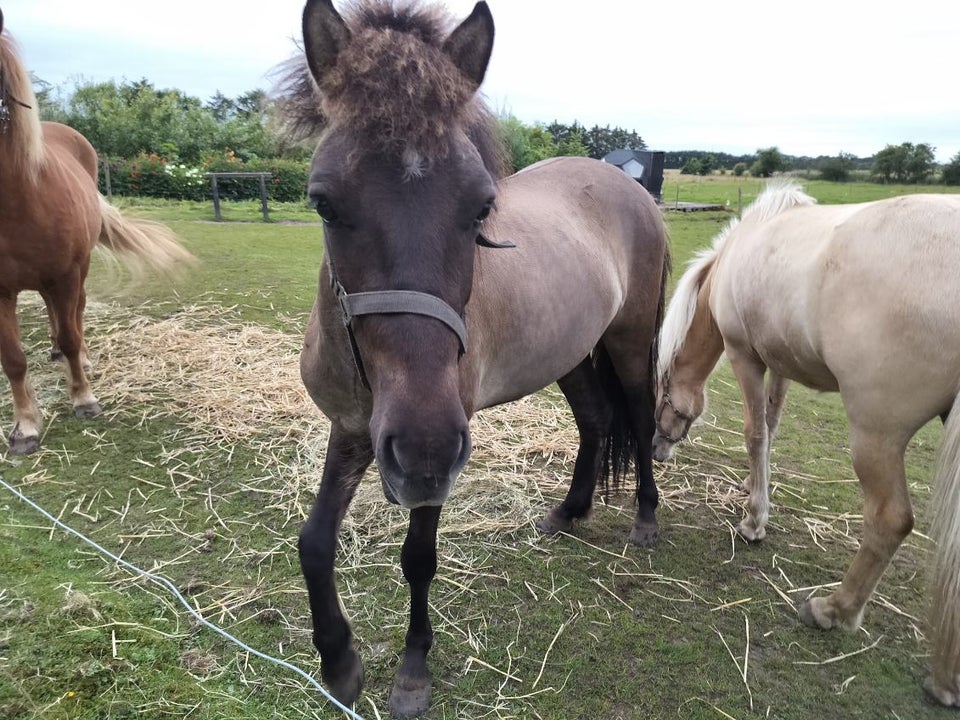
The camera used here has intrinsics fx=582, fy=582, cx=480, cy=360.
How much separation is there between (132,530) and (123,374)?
2.19 metres

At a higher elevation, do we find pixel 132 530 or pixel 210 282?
pixel 210 282

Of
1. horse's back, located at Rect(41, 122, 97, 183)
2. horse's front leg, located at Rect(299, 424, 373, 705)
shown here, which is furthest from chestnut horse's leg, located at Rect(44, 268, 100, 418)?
horse's front leg, located at Rect(299, 424, 373, 705)

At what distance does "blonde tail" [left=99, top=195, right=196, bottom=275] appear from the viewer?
499 cm

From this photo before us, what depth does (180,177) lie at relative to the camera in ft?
60.4

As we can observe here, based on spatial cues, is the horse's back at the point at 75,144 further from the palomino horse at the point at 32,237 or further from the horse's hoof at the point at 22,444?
the horse's hoof at the point at 22,444

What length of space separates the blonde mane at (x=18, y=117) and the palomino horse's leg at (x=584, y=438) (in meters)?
3.34

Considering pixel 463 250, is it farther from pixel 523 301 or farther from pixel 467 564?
pixel 467 564

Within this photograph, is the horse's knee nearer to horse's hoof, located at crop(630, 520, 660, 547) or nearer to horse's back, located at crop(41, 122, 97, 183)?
horse's back, located at crop(41, 122, 97, 183)

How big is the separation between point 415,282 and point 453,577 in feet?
5.92

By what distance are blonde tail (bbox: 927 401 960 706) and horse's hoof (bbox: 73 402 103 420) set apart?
185 inches

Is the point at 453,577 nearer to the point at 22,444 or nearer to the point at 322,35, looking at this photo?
the point at 322,35

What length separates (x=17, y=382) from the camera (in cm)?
359

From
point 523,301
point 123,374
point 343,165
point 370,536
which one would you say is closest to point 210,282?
point 123,374

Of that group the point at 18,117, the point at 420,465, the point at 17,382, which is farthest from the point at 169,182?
the point at 420,465
